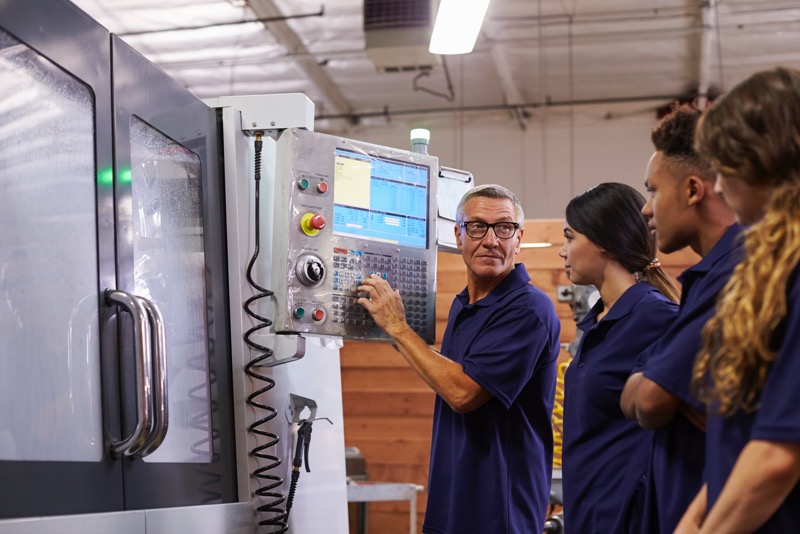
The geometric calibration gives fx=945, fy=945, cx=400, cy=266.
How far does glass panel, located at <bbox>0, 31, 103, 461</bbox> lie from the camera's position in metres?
1.51

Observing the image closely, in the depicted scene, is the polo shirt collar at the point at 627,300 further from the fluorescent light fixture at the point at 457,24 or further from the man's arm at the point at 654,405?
the fluorescent light fixture at the point at 457,24

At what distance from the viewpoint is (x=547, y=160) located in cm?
878

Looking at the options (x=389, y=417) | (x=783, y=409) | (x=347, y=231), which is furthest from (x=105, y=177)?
(x=389, y=417)

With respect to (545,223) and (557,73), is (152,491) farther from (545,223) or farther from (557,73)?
(557,73)

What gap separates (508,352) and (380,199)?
0.55 metres

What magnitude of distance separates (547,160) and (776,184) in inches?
298

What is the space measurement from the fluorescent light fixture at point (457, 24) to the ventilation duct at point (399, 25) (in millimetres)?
2424

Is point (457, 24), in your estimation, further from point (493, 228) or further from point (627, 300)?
point (627, 300)

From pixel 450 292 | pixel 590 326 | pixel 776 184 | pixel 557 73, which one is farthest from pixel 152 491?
pixel 557 73

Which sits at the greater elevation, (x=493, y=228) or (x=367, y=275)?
(x=493, y=228)

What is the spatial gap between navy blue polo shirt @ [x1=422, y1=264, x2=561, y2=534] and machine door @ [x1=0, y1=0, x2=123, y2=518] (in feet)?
3.42

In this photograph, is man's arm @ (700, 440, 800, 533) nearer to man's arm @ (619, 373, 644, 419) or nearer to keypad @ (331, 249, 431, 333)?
man's arm @ (619, 373, 644, 419)

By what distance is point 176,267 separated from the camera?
2.19m

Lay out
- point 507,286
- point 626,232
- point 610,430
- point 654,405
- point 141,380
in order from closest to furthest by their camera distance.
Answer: point 654,405 < point 141,380 < point 610,430 < point 626,232 < point 507,286
